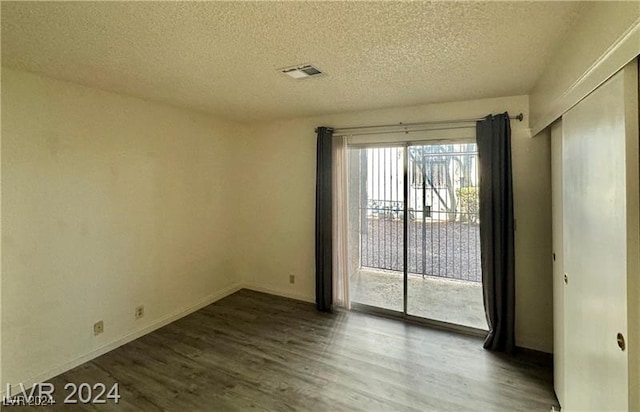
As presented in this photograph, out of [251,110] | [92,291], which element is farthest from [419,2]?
[92,291]

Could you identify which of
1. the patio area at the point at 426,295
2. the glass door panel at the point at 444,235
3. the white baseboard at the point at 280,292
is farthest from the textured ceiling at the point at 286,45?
the white baseboard at the point at 280,292

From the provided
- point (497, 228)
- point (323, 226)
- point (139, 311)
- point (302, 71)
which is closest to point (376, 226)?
point (323, 226)

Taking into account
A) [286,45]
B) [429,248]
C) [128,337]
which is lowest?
[128,337]

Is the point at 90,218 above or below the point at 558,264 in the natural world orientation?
above

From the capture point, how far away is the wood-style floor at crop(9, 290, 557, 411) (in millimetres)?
2172

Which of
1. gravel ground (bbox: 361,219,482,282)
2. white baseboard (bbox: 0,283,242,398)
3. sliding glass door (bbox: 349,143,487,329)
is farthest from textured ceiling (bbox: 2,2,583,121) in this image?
white baseboard (bbox: 0,283,242,398)

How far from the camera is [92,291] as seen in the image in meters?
2.71

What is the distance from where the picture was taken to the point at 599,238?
136cm

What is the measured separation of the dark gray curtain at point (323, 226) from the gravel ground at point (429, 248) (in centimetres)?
48

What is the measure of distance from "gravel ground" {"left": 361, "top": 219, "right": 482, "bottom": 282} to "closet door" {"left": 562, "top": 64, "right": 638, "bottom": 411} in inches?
52.8

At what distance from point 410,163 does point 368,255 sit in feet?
4.10

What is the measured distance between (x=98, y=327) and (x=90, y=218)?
1005mm

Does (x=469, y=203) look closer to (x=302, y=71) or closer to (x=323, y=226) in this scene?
(x=323, y=226)

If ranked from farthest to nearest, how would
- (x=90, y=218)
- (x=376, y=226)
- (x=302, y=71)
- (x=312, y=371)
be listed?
1. (x=376, y=226)
2. (x=90, y=218)
3. (x=312, y=371)
4. (x=302, y=71)
